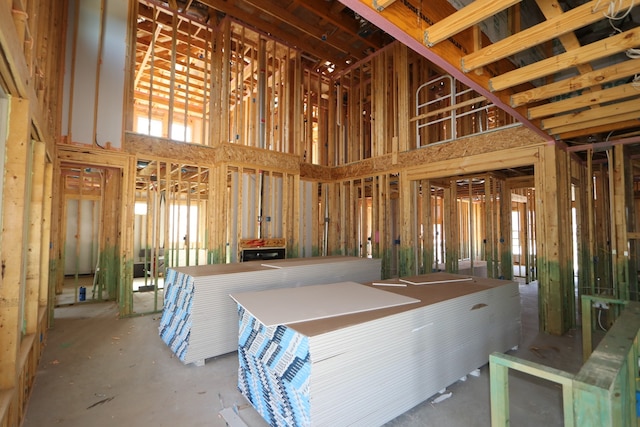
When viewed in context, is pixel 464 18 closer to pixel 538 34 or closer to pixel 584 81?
pixel 538 34

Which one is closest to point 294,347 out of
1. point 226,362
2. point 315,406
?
point 315,406

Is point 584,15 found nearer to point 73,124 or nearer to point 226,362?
point 226,362

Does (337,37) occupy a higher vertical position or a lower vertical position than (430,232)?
higher

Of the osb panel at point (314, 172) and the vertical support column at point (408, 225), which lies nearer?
the vertical support column at point (408, 225)

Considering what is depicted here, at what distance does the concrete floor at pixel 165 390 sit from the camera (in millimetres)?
2381

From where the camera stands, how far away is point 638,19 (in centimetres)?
313

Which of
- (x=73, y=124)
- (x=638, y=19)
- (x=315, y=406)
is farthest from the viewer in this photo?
(x=73, y=124)

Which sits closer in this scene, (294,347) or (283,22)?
(294,347)

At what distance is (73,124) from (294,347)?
5150 millimetres

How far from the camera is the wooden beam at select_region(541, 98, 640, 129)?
297cm

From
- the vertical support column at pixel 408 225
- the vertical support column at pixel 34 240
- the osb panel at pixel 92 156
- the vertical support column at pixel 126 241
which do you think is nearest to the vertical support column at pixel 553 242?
the vertical support column at pixel 408 225

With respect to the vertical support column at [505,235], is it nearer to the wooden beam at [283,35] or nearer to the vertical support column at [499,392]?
the wooden beam at [283,35]

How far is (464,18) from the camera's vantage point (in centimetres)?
191

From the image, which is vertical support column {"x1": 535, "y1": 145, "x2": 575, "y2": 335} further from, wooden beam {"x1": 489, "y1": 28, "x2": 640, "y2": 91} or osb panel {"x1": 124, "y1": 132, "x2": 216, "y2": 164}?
osb panel {"x1": 124, "y1": 132, "x2": 216, "y2": 164}
